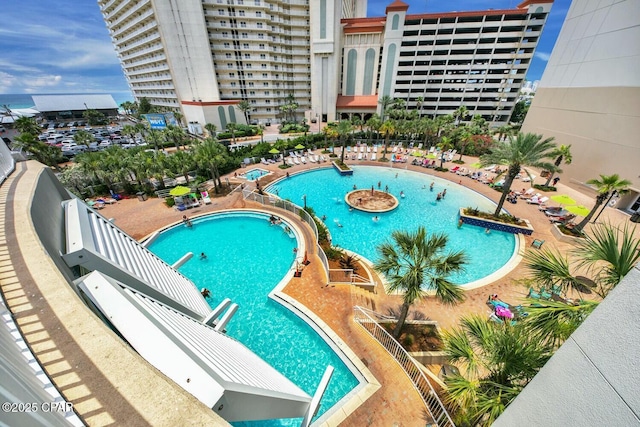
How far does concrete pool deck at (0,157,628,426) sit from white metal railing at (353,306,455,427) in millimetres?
275

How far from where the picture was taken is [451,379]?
594 centimetres

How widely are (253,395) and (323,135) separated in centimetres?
4399

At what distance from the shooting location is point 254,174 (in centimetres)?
3073

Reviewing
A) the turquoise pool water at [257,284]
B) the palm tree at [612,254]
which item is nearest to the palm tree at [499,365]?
the palm tree at [612,254]

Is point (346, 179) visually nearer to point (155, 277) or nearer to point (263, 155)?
point (263, 155)

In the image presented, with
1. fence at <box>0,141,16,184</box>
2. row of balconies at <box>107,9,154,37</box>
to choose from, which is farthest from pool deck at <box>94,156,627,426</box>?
row of balconies at <box>107,9,154,37</box>

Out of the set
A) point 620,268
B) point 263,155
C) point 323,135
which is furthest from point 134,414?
point 323,135

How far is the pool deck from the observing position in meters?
8.07

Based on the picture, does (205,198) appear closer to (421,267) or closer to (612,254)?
(421,267)

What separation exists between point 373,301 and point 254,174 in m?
24.0

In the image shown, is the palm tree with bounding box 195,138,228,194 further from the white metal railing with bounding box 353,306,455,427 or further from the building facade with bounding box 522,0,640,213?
the building facade with bounding box 522,0,640,213

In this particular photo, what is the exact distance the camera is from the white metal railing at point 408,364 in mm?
7496

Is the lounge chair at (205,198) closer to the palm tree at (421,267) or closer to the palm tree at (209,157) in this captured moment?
the palm tree at (209,157)

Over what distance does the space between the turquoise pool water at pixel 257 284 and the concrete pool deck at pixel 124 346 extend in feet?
3.89
